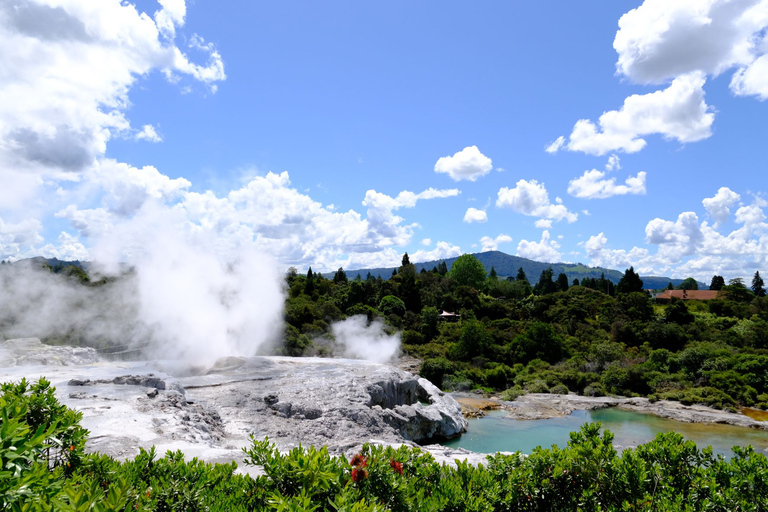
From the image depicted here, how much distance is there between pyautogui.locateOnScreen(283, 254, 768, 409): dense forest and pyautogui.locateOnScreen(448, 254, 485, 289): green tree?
64.5 ft

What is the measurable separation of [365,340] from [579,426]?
69.5ft

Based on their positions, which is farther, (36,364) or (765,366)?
(765,366)

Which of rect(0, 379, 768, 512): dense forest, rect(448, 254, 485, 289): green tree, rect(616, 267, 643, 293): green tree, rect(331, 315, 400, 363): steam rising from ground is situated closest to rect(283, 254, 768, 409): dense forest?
rect(331, 315, 400, 363): steam rising from ground

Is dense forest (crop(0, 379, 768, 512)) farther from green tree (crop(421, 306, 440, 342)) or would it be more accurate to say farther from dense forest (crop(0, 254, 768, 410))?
green tree (crop(421, 306, 440, 342))

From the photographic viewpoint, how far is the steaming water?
1648cm

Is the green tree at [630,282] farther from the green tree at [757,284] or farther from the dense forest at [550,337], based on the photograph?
the green tree at [757,284]

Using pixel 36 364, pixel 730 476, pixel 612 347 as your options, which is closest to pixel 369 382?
pixel 730 476

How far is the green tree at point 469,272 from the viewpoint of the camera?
2788 inches

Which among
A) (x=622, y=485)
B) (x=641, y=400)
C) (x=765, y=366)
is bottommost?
(x=641, y=400)

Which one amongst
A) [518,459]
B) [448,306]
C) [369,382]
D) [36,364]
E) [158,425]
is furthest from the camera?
[448,306]

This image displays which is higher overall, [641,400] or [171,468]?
[171,468]

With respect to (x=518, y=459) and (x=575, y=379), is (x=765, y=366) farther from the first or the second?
(x=518, y=459)

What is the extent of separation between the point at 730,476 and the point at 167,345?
22569 mm

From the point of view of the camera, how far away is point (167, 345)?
21875 mm
